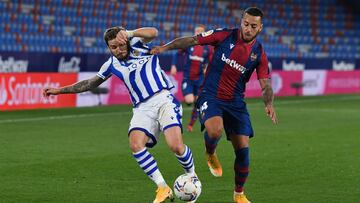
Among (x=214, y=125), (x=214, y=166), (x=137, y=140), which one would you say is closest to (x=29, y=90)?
(x=214, y=166)

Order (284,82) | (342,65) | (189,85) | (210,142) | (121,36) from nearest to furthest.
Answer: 1. (121,36)
2. (210,142)
3. (189,85)
4. (284,82)
5. (342,65)

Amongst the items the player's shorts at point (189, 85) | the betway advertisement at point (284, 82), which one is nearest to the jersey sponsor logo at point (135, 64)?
the player's shorts at point (189, 85)

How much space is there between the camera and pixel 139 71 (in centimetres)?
901

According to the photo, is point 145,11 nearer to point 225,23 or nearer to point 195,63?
point 225,23

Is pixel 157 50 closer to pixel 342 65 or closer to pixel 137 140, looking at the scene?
pixel 137 140

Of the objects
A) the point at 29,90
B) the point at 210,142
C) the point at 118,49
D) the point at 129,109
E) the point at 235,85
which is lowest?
the point at 129,109

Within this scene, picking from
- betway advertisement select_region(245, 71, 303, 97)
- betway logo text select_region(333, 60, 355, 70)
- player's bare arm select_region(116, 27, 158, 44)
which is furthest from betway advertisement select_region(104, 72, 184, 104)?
player's bare arm select_region(116, 27, 158, 44)

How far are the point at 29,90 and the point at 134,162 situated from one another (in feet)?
35.9

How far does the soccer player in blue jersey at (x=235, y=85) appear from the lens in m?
9.20

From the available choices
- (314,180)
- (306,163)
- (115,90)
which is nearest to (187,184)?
(314,180)

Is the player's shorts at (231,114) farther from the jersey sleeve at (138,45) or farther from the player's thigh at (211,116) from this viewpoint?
the jersey sleeve at (138,45)

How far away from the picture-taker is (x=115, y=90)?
26484mm

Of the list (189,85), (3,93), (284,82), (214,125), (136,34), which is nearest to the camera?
(136,34)

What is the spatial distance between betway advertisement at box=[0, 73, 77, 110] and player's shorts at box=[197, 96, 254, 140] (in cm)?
1326
